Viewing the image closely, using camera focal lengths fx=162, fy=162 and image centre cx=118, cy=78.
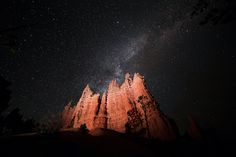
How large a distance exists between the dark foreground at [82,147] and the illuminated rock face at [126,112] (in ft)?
23.5

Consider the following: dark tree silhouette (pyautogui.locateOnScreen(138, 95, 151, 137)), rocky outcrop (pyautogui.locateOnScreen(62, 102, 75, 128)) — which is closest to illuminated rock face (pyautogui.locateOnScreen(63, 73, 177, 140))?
dark tree silhouette (pyautogui.locateOnScreen(138, 95, 151, 137))

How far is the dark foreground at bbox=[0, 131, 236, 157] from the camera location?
2381 cm

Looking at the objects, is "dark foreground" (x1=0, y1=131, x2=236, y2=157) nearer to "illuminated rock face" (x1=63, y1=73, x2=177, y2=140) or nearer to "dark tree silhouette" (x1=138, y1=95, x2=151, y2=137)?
"illuminated rock face" (x1=63, y1=73, x2=177, y2=140)

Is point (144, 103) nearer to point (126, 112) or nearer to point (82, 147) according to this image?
point (126, 112)

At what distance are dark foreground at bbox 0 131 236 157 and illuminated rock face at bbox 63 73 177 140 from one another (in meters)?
7.15

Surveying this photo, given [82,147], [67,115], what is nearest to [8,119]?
[82,147]

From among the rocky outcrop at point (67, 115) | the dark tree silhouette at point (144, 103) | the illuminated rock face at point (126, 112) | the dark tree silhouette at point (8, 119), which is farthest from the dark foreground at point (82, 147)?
the rocky outcrop at point (67, 115)

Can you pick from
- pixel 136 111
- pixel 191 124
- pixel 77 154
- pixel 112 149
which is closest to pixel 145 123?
pixel 136 111

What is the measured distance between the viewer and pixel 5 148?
22.5 m

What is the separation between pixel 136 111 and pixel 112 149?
1346 inches

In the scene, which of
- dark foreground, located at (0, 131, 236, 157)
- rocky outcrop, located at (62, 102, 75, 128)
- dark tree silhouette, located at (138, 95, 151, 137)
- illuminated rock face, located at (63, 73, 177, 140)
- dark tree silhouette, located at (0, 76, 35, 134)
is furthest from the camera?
rocky outcrop, located at (62, 102, 75, 128)

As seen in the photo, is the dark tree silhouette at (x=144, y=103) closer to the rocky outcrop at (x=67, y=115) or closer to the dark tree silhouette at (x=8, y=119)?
the rocky outcrop at (x=67, y=115)

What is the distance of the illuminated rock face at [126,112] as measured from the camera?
56.4 meters

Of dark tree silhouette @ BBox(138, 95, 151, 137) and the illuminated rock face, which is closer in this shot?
the illuminated rock face
